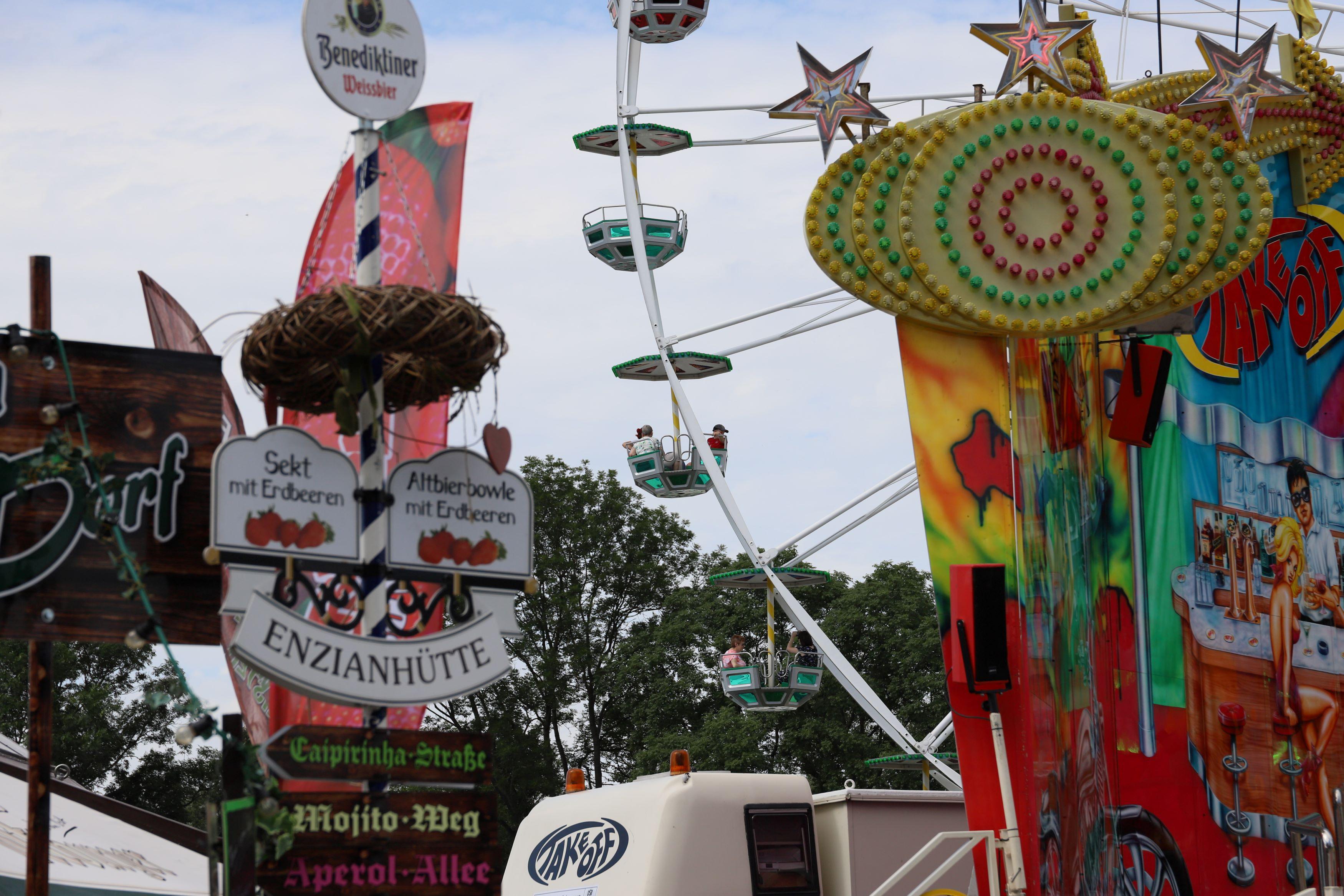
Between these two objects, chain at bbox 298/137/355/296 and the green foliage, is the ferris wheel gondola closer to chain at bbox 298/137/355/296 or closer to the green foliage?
the green foliage

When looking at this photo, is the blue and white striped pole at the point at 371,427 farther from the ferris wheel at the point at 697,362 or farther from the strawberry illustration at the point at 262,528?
the ferris wheel at the point at 697,362

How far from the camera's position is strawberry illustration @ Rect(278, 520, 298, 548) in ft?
18.2

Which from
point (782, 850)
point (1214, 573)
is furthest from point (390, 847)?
point (1214, 573)

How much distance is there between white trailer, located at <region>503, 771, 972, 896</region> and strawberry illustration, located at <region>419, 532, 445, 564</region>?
5352mm

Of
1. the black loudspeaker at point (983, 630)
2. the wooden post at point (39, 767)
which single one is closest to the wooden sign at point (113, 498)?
the wooden post at point (39, 767)

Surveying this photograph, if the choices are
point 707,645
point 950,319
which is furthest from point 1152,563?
point 707,645

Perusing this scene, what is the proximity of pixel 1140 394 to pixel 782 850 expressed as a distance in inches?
183

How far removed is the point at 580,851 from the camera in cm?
1159

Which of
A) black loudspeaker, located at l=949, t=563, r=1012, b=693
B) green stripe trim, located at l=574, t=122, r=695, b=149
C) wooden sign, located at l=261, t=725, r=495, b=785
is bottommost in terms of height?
wooden sign, located at l=261, t=725, r=495, b=785

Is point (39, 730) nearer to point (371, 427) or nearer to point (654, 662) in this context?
A: point (371, 427)

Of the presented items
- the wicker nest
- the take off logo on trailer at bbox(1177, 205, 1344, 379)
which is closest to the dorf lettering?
the wicker nest

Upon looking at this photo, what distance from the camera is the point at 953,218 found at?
36.6ft

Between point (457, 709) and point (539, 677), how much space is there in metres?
2.07

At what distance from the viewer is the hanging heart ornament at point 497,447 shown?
609 cm
